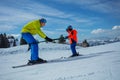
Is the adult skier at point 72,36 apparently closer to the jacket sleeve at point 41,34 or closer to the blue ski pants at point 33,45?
the jacket sleeve at point 41,34

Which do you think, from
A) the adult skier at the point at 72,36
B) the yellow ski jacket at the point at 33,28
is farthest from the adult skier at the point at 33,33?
the adult skier at the point at 72,36

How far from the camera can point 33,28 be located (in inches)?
359

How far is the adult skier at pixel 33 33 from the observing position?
8930mm

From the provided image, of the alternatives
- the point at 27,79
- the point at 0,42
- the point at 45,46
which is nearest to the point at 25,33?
the point at 27,79

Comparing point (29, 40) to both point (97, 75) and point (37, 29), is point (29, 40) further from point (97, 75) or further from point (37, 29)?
point (97, 75)

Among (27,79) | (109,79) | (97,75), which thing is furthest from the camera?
(27,79)

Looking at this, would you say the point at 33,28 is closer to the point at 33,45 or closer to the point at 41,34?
the point at 41,34

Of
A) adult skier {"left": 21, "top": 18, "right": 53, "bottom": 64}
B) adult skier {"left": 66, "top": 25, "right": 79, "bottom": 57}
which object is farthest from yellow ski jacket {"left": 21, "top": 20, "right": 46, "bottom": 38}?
adult skier {"left": 66, "top": 25, "right": 79, "bottom": 57}

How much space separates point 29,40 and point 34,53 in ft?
2.10

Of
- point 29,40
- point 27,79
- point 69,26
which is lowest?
point 27,79

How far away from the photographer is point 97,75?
14.6 ft

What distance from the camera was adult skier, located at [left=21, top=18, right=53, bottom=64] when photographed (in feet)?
29.3

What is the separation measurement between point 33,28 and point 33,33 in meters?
0.24

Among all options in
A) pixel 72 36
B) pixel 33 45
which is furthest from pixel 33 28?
pixel 72 36
